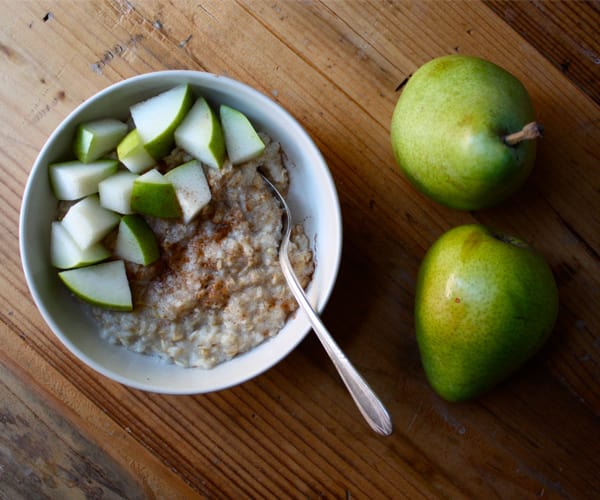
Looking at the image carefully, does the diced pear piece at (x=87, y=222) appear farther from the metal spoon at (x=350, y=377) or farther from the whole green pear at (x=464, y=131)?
the whole green pear at (x=464, y=131)

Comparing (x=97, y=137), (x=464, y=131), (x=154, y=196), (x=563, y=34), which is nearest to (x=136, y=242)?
(x=154, y=196)

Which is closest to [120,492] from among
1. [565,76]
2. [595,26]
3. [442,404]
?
[442,404]

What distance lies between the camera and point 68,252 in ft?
3.39

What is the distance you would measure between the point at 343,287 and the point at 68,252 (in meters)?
0.51

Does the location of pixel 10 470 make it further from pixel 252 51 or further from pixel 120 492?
pixel 252 51

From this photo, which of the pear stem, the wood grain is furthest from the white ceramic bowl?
the wood grain

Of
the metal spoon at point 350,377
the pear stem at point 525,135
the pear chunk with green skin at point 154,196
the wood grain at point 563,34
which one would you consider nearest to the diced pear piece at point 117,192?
the pear chunk with green skin at point 154,196

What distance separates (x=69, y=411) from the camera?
3.88 feet

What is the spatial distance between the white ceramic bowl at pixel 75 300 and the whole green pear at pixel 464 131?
173 mm

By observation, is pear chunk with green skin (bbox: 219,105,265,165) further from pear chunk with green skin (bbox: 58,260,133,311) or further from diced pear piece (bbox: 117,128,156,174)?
pear chunk with green skin (bbox: 58,260,133,311)

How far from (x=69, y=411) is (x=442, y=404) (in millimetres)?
742

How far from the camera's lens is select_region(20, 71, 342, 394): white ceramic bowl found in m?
1.00

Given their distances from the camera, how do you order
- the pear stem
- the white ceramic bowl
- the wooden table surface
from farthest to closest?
the wooden table surface
the white ceramic bowl
the pear stem

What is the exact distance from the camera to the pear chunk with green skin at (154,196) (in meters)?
1.00
